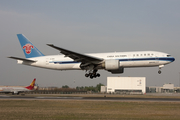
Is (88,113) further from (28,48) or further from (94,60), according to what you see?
(28,48)

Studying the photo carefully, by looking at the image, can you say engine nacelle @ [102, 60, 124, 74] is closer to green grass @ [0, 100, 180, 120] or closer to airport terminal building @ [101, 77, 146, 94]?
green grass @ [0, 100, 180, 120]

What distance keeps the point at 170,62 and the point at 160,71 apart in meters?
2.30

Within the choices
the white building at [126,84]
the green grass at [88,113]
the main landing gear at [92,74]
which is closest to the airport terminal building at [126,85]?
the white building at [126,84]

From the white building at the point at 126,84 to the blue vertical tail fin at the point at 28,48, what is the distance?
58479mm

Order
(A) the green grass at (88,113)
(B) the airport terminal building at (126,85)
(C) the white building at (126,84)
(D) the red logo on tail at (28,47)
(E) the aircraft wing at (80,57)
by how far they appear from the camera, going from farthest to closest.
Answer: (C) the white building at (126,84) → (B) the airport terminal building at (126,85) → (D) the red logo on tail at (28,47) → (E) the aircraft wing at (80,57) → (A) the green grass at (88,113)

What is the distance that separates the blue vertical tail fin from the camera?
156 ft

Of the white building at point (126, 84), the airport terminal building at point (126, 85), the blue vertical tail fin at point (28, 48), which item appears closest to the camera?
the blue vertical tail fin at point (28, 48)

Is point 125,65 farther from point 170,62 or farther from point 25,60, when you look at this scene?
point 25,60

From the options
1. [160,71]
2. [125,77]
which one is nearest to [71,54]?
[160,71]

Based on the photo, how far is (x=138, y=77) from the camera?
102250 millimetres

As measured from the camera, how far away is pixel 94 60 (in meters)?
40.4

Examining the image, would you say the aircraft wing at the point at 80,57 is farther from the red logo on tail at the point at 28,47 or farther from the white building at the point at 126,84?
the white building at the point at 126,84

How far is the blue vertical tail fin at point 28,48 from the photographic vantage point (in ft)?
156

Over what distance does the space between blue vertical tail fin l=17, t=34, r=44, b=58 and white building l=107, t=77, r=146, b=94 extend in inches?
2302
